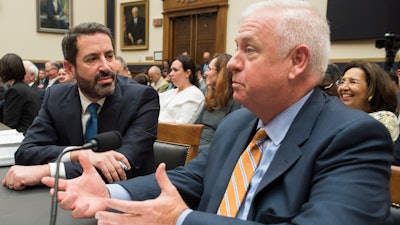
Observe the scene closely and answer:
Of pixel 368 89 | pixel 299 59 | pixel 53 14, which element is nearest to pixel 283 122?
pixel 299 59

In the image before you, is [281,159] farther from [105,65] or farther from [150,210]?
[105,65]

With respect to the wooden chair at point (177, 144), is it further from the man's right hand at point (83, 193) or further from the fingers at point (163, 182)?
the fingers at point (163, 182)

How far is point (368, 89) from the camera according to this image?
2908 millimetres

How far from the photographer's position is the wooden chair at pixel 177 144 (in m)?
2.01

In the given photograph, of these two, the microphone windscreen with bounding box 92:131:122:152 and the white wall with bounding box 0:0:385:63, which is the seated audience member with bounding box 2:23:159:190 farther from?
the white wall with bounding box 0:0:385:63

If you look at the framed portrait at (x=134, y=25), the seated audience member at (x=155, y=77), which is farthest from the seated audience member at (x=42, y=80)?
the framed portrait at (x=134, y=25)

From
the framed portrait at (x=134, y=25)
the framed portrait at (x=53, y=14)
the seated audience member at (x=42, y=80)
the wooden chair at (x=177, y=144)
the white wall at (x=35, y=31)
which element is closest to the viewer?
the wooden chair at (x=177, y=144)

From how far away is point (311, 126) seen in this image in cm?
106

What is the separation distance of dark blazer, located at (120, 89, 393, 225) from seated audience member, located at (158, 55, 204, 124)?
2.69 metres

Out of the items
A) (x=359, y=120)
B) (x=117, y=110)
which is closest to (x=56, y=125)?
(x=117, y=110)

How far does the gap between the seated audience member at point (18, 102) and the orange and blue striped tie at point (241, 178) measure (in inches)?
126

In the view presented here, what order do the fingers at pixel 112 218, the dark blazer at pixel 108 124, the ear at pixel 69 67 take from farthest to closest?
1. the ear at pixel 69 67
2. the dark blazer at pixel 108 124
3. the fingers at pixel 112 218

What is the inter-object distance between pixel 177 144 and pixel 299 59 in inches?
43.0

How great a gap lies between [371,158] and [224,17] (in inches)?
329
